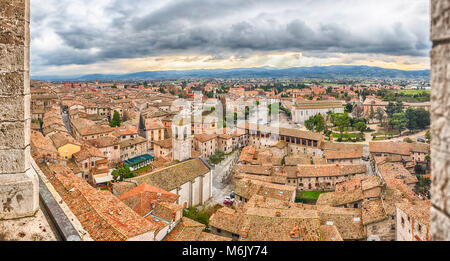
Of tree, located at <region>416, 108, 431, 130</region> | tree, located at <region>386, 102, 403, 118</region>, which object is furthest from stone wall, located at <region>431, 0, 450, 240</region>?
tree, located at <region>386, 102, 403, 118</region>

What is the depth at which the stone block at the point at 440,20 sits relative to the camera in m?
1.25

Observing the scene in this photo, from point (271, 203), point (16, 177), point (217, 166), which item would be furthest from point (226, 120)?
point (16, 177)

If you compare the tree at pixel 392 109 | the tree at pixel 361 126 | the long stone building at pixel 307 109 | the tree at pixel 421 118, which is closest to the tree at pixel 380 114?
the tree at pixel 392 109


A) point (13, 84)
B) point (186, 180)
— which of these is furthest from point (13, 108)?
point (186, 180)

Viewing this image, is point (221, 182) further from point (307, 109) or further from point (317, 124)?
point (307, 109)

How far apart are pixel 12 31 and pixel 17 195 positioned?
4.71 feet

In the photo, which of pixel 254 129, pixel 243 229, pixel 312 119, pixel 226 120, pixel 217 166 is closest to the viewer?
pixel 243 229

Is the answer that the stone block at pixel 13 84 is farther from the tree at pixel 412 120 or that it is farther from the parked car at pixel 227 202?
the tree at pixel 412 120

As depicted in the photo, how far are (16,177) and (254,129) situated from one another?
99.4ft

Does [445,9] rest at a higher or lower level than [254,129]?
higher

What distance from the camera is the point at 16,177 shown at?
2.73m

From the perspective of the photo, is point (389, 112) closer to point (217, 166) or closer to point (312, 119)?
point (312, 119)

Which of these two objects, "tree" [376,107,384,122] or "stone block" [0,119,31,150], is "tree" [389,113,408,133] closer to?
"tree" [376,107,384,122]

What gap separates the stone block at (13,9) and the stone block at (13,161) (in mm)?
1170
